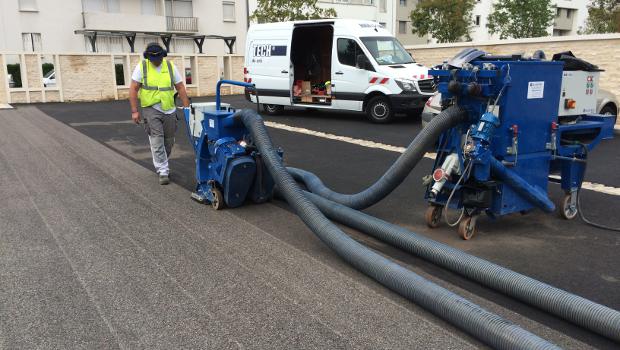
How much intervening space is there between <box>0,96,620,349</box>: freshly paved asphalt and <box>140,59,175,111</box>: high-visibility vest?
118cm

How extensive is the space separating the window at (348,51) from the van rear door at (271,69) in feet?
5.45

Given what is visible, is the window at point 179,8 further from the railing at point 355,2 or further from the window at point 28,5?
the railing at point 355,2

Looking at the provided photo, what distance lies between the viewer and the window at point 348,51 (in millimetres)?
14180

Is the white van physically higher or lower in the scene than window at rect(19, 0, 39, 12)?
lower

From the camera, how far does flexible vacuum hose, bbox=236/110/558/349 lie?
10.2ft

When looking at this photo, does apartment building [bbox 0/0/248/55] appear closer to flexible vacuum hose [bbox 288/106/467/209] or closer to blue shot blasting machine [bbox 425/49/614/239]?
flexible vacuum hose [bbox 288/106/467/209]

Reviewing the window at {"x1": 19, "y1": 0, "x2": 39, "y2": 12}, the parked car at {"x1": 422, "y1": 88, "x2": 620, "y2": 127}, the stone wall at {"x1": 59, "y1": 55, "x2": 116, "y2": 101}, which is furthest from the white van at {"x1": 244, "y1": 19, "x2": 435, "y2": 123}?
the window at {"x1": 19, "y1": 0, "x2": 39, "y2": 12}

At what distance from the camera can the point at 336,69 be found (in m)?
14.5

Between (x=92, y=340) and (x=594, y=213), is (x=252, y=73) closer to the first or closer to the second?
(x=594, y=213)

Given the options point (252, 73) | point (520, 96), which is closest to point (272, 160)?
point (520, 96)

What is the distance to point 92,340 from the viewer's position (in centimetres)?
329

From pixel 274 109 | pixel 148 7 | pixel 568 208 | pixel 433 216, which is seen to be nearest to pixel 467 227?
pixel 433 216

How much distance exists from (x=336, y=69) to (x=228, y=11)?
31400 millimetres

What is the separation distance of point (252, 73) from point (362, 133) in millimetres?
5601
